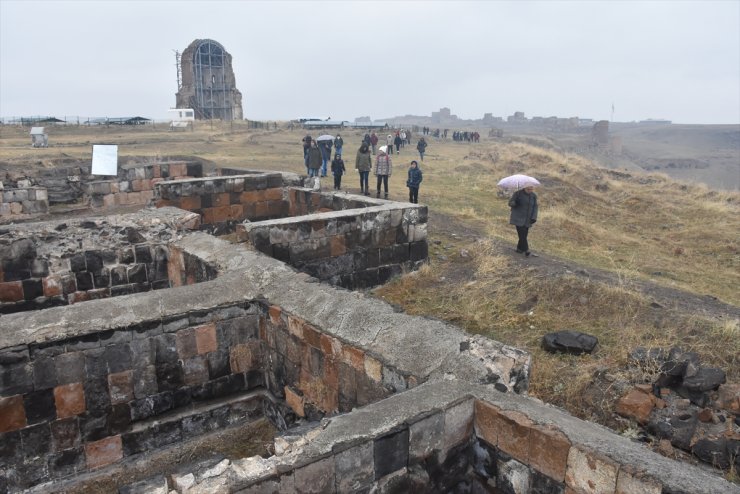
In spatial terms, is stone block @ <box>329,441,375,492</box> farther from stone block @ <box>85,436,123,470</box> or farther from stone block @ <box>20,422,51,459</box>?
stone block @ <box>20,422,51,459</box>

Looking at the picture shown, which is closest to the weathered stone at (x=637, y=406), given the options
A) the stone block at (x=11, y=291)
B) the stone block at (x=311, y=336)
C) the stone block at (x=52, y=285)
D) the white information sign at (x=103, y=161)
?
the stone block at (x=311, y=336)

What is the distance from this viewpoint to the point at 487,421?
3.23 meters

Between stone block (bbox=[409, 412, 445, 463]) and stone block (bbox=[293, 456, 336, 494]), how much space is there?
52cm

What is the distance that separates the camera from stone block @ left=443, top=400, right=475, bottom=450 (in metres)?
3.15

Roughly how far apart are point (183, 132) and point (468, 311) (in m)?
38.8

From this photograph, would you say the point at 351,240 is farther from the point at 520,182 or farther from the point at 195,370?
the point at 520,182

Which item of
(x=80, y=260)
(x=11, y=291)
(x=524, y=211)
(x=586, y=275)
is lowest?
(x=586, y=275)

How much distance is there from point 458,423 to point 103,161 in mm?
15549

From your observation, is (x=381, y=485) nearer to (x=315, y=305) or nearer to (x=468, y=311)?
(x=315, y=305)

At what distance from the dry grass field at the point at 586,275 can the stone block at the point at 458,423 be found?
79.1 inches

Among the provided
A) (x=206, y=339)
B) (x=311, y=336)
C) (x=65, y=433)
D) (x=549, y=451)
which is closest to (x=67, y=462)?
(x=65, y=433)

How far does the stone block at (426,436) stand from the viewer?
3.00 m

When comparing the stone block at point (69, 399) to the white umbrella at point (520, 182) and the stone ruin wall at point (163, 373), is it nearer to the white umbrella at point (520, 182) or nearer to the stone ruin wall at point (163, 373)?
the stone ruin wall at point (163, 373)

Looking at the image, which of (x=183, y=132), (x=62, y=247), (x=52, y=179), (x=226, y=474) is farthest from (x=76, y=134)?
(x=226, y=474)
